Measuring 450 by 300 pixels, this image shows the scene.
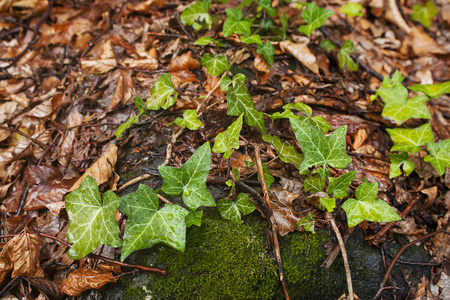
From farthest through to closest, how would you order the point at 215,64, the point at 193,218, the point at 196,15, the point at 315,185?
the point at 196,15 < the point at 215,64 < the point at 315,185 < the point at 193,218

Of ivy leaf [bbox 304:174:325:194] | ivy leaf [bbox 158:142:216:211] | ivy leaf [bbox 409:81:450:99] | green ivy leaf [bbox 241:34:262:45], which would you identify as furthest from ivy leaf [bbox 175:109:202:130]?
ivy leaf [bbox 409:81:450:99]

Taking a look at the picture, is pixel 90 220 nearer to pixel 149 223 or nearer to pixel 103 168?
pixel 149 223

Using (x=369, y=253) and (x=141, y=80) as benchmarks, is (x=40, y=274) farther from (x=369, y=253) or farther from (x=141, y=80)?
(x=369, y=253)

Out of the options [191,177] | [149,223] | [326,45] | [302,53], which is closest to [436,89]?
[326,45]

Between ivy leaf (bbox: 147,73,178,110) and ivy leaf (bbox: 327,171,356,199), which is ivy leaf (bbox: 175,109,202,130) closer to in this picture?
ivy leaf (bbox: 147,73,178,110)

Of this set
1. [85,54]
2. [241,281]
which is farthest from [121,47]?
[241,281]

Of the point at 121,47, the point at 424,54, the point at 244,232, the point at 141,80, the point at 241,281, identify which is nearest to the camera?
the point at 241,281

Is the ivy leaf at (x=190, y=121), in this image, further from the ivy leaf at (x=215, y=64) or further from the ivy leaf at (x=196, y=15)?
the ivy leaf at (x=196, y=15)
